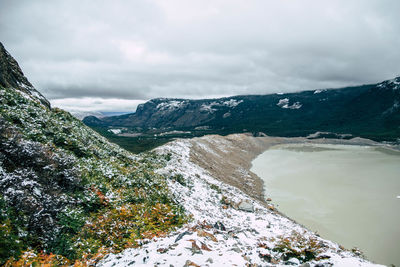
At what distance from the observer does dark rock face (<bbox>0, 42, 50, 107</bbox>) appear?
60.7 feet

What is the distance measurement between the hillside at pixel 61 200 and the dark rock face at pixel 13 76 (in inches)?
246

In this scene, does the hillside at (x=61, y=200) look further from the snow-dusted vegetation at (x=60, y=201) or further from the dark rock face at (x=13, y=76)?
the dark rock face at (x=13, y=76)

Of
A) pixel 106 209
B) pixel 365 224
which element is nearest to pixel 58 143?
pixel 106 209

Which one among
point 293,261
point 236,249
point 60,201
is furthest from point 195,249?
point 60,201

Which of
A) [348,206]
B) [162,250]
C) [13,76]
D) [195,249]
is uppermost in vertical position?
[13,76]

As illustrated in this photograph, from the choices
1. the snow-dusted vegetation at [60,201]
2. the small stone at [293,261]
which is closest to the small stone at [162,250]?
the snow-dusted vegetation at [60,201]

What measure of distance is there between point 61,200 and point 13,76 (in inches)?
765

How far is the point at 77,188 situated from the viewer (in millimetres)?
10688

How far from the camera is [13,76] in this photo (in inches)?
811

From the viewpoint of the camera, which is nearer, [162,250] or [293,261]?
→ [162,250]

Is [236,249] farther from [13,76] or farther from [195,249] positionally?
[13,76]

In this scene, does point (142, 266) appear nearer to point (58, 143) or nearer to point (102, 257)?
point (102, 257)

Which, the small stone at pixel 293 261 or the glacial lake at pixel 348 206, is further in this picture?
the glacial lake at pixel 348 206

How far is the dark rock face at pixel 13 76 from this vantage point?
18.5 m
